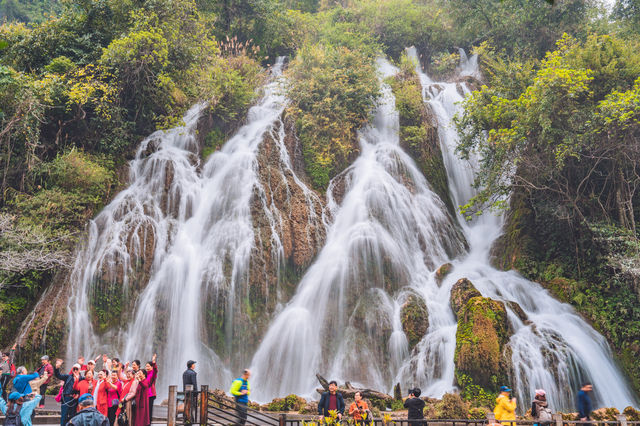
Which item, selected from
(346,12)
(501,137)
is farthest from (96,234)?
(346,12)

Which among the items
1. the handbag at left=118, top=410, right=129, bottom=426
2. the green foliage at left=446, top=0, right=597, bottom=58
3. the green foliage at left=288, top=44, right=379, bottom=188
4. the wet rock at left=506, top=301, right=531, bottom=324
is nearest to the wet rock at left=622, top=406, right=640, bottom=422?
the wet rock at left=506, top=301, right=531, bottom=324

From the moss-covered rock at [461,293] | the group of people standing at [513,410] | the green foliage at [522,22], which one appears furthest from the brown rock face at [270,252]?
the green foliage at [522,22]

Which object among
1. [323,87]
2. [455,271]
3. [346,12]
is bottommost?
[455,271]

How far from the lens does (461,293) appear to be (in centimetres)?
1456

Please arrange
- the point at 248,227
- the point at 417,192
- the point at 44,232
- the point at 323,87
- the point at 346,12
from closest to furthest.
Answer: the point at 44,232, the point at 248,227, the point at 417,192, the point at 323,87, the point at 346,12

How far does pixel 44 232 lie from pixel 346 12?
2552 centimetres

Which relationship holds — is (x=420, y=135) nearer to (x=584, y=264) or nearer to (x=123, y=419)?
(x=584, y=264)

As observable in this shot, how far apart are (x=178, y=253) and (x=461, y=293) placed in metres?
10.3

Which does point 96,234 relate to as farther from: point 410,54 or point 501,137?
point 410,54

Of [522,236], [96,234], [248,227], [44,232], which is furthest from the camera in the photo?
[522,236]

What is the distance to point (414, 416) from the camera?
26.0ft

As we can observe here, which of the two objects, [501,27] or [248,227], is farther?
[501,27]

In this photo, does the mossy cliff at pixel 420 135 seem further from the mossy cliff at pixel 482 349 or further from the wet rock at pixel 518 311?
the mossy cliff at pixel 482 349

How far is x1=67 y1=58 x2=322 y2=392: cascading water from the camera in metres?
14.2
